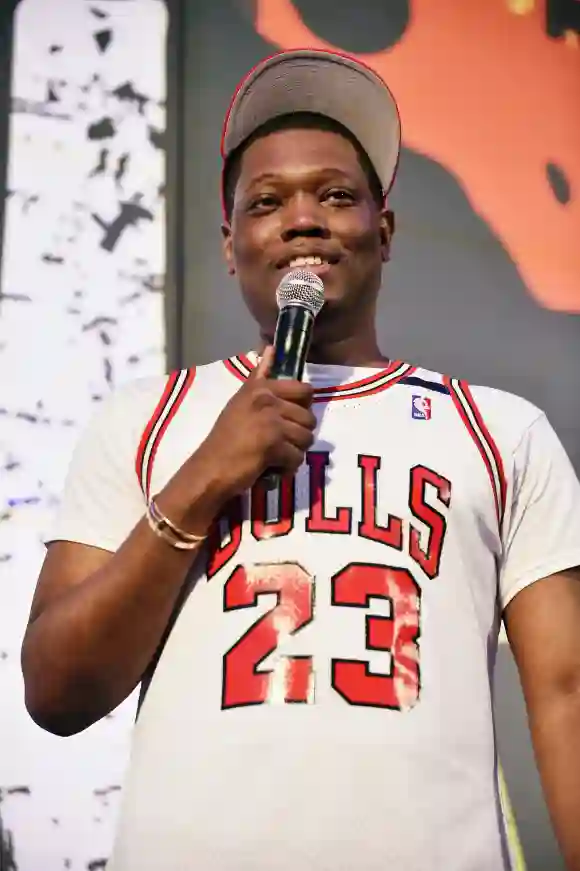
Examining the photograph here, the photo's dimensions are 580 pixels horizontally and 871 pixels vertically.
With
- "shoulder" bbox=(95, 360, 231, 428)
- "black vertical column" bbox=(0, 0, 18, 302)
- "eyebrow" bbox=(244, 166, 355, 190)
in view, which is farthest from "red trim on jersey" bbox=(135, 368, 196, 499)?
"black vertical column" bbox=(0, 0, 18, 302)

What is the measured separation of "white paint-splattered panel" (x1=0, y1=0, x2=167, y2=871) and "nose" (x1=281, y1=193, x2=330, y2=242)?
36 centimetres

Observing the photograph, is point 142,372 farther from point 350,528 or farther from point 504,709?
point 504,709

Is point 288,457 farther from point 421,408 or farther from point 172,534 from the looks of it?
point 421,408

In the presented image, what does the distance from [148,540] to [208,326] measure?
24.0 inches

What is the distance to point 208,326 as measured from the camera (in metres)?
1.32

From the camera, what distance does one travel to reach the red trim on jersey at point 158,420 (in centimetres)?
88

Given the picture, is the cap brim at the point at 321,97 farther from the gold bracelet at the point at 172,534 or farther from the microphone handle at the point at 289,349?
the gold bracelet at the point at 172,534

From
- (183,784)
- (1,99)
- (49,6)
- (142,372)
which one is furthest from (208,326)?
(183,784)

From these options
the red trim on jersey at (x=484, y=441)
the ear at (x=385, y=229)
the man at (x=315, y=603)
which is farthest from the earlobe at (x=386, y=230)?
the red trim on jersey at (x=484, y=441)

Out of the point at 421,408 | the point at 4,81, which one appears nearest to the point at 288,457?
the point at 421,408

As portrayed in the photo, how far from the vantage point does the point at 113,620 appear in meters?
0.76

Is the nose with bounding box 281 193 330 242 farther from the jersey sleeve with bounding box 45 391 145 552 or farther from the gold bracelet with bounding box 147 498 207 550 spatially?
the gold bracelet with bounding box 147 498 207 550

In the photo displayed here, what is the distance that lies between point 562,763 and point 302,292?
1.53ft

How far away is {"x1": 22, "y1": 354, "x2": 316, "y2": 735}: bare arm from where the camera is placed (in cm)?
72
